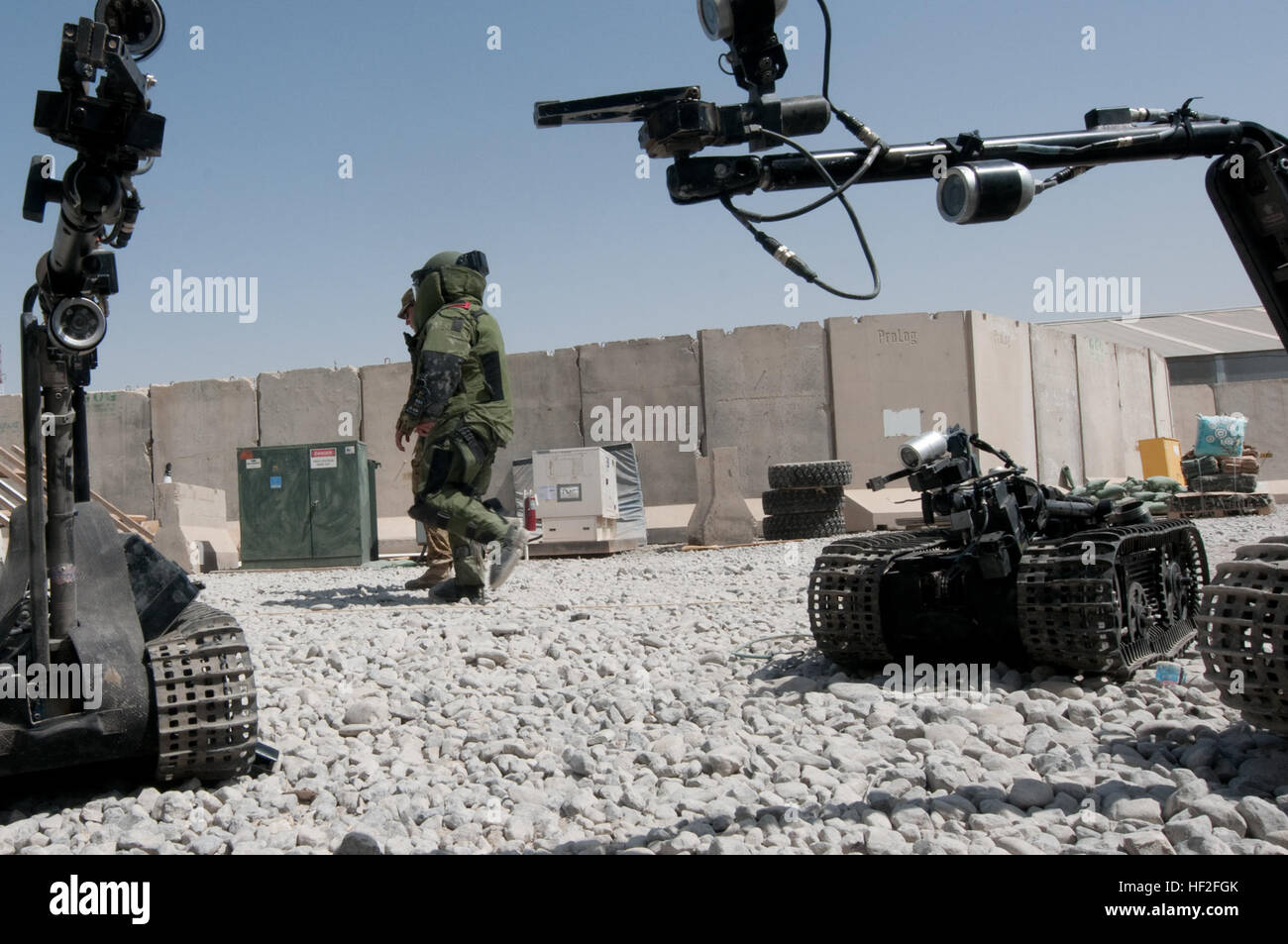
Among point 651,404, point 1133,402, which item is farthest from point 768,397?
point 1133,402

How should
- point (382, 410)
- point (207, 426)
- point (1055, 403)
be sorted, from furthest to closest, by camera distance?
point (1055, 403)
point (207, 426)
point (382, 410)

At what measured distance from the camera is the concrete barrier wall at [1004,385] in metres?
15.3

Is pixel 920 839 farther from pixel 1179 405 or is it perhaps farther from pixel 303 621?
pixel 1179 405

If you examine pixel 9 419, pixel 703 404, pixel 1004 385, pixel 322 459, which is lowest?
pixel 322 459

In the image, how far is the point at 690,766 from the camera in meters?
3.28

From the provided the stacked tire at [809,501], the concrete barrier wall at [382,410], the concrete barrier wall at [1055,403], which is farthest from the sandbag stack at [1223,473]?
the concrete barrier wall at [382,410]

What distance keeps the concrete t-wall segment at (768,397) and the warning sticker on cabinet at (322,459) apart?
475 cm

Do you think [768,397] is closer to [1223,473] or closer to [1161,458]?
[1223,473]

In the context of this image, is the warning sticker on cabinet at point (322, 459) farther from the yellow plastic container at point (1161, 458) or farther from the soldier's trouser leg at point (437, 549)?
the yellow plastic container at point (1161, 458)

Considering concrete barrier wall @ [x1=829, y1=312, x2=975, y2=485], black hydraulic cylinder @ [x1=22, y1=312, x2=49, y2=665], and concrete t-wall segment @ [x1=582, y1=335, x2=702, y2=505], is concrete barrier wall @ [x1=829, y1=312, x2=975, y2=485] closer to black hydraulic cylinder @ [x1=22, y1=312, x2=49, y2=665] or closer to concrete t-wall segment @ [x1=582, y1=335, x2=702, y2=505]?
concrete t-wall segment @ [x1=582, y1=335, x2=702, y2=505]

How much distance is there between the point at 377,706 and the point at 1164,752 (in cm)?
280

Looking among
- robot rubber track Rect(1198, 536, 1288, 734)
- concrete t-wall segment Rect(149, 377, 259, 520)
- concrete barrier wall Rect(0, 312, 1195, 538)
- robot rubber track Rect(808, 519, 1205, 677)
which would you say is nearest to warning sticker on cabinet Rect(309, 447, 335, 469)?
concrete barrier wall Rect(0, 312, 1195, 538)

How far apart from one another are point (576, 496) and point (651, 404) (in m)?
3.33
